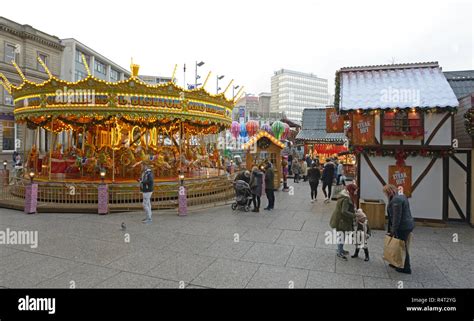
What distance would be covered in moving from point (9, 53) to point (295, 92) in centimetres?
13212

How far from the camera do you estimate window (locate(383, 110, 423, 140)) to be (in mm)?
9164

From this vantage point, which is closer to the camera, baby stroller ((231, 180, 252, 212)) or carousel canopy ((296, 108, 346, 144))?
baby stroller ((231, 180, 252, 212))

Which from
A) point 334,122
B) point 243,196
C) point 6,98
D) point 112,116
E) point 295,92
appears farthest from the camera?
point 295,92

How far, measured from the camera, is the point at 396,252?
204 inches

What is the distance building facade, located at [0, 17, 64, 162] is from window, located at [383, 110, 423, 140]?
31.4m

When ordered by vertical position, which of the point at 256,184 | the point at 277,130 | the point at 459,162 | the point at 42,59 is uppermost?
the point at 42,59

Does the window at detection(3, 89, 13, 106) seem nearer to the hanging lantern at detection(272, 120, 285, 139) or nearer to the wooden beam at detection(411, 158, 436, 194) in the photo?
the hanging lantern at detection(272, 120, 285, 139)

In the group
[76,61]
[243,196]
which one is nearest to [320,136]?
[243,196]

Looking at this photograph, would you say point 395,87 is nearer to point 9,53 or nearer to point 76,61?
point 9,53

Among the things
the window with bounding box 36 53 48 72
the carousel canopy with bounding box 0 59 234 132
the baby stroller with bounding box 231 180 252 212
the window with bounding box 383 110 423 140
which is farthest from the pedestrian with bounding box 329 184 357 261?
the window with bounding box 36 53 48 72
